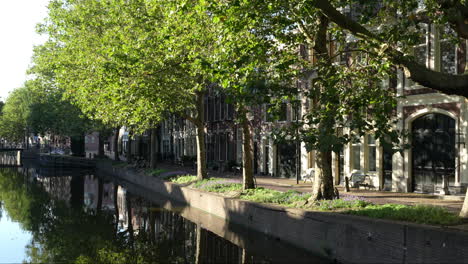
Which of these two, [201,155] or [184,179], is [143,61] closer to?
[201,155]

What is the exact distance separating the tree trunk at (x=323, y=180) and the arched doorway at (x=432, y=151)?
19.1ft

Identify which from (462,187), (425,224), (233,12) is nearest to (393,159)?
(462,187)

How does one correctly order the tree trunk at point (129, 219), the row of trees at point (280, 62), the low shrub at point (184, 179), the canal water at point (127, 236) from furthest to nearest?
1. the low shrub at point (184, 179)
2. the tree trunk at point (129, 219)
3. the canal water at point (127, 236)
4. the row of trees at point (280, 62)

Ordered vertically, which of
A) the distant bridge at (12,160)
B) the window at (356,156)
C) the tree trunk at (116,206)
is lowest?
the tree trunk at (116,206)

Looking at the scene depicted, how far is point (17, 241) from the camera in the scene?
15125 millimetres

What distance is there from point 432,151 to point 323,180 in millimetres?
6869

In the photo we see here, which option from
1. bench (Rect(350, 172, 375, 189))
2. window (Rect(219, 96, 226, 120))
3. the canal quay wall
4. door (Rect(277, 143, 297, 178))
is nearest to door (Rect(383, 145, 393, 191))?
bench (Rect(350, 172, 375, 189))

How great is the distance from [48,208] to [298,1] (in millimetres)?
17182

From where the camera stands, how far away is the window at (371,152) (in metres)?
21.8

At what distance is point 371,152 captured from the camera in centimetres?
2200

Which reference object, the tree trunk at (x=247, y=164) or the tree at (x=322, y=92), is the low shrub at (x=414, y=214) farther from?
the tree trunk at (x=247, y=164)

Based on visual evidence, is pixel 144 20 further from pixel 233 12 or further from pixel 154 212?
pixel 233 12

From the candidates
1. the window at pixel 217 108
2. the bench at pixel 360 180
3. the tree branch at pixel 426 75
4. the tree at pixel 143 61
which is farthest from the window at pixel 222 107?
the tree branch at pixel 426 75

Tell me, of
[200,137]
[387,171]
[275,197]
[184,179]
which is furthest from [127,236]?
[387,171]
